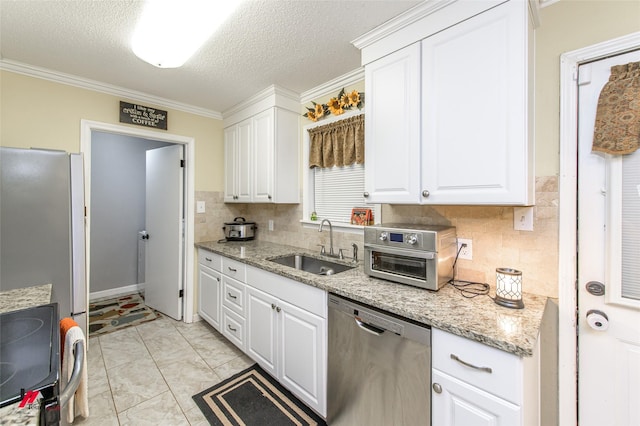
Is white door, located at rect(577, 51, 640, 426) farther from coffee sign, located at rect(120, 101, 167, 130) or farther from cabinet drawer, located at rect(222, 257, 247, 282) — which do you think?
coffee sign, located at rect(120, 101, 167, 130)

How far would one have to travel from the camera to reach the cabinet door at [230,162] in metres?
3.12

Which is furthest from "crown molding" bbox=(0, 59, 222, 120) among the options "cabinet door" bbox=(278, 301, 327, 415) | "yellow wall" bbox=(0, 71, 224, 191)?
"cabinet door" bbox=(278, 301, 327, 415)

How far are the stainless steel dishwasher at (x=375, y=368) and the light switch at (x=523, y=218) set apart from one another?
78 cm

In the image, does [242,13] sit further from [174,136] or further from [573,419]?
[573,419]

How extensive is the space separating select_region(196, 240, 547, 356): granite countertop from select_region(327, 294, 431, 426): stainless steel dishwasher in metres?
0.06

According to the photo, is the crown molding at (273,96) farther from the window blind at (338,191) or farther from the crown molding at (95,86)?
the window blind at (338,191)

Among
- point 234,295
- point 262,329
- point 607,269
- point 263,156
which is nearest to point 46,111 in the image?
point 263,156

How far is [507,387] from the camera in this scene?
3.13ft

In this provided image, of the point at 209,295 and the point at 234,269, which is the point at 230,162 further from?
the point at 209,295

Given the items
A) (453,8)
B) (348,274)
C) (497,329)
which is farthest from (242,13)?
(497,329)

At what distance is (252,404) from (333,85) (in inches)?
101

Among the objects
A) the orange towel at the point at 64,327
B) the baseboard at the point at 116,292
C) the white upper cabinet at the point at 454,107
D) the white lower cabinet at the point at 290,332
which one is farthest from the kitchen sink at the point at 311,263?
the baseboard at the point at 116,292

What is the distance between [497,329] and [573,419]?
0.79 m

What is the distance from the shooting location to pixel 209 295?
2.83m
